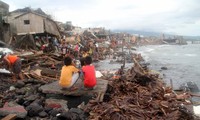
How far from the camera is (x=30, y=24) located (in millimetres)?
33594

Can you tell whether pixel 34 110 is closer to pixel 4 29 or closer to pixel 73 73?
pixel 73 73

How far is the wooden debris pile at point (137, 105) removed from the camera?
785 cm

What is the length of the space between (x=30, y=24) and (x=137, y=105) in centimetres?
2712

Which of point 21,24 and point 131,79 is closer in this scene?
point 131,79

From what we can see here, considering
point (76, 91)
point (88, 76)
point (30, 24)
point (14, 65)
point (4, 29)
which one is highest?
point (30, 24)

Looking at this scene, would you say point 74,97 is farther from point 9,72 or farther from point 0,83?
point 9,72

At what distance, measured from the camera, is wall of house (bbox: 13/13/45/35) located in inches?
1312

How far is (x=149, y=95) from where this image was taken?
10227 millimetres

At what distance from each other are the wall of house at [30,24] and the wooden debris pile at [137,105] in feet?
76.2

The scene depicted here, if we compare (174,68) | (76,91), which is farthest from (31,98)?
(174,68)

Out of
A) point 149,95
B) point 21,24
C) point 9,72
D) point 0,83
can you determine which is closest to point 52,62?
point 9,72

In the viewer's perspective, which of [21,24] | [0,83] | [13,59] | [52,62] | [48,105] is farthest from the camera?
[21,24]

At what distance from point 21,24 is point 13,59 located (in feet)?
68.2

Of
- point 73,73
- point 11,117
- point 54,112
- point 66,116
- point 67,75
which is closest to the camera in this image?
point 11,117
